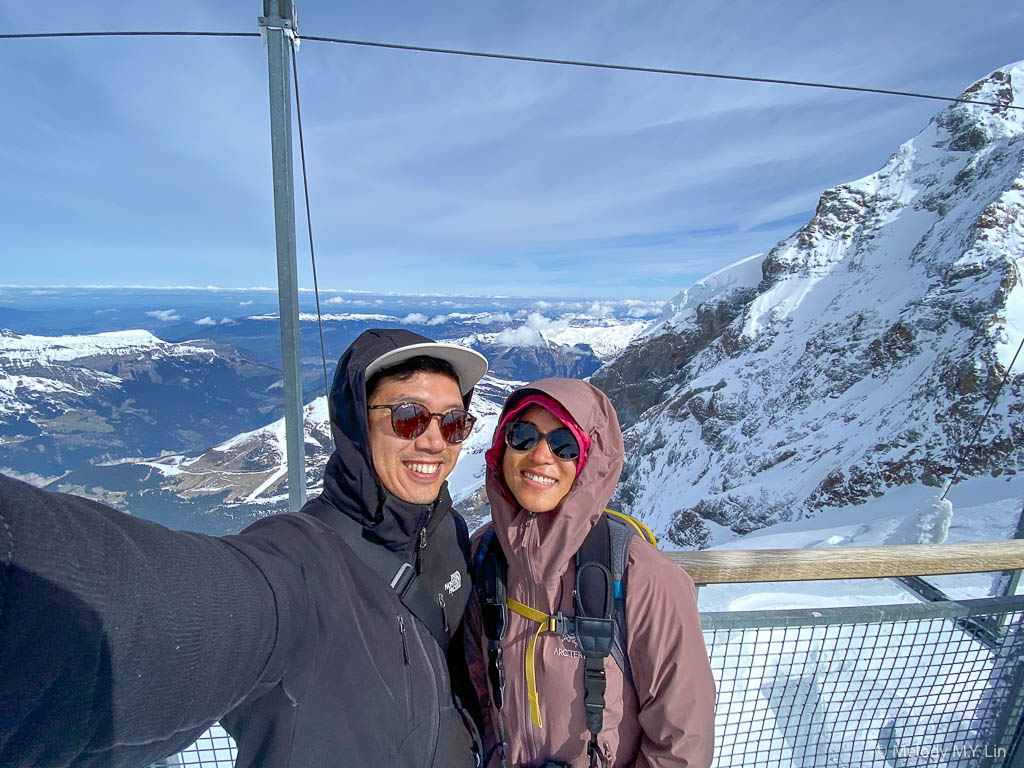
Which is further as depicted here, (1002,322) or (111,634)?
(1002,322)

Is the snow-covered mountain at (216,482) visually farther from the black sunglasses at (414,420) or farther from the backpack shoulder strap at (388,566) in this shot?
the backpack shoulder strap at (388,566)

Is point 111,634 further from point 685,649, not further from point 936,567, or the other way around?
point 936,567

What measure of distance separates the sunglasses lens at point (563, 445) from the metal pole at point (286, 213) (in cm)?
124

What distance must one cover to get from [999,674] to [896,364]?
55.2m

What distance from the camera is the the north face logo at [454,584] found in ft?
6.51

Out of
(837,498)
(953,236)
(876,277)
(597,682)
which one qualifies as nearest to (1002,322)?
(837,498)

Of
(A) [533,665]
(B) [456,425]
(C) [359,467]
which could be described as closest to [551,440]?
(B) [456,425]

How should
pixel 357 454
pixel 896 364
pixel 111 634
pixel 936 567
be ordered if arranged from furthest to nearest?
pixel 896 364 → pixel 936 567 → pixel 357 454 → pixel 111 634

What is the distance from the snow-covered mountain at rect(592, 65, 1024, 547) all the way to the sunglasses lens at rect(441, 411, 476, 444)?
2832 centimetres

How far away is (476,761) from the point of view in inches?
71.6

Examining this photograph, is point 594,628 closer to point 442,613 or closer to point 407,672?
point 442,613

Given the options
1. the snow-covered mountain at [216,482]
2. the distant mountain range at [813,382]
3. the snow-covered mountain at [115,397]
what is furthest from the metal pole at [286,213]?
the snow-covered mountain at [115,397]

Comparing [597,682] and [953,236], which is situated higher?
[953,236]

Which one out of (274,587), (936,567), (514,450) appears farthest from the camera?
(936,567)
